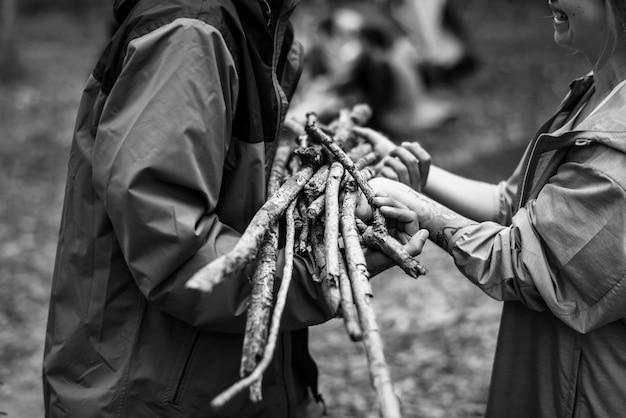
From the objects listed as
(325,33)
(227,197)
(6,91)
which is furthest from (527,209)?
(6,91)

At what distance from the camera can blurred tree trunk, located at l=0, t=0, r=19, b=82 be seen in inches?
548

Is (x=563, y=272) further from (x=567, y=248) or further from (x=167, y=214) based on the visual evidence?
(x=167, y=214)

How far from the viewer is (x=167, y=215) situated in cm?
217

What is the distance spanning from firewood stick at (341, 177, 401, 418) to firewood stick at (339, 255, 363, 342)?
0.06ft

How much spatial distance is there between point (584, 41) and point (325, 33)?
907cm

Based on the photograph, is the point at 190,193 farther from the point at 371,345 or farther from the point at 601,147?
the point at 601,147

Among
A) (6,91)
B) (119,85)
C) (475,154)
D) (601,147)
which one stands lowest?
(6,91)

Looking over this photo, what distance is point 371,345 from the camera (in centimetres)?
195

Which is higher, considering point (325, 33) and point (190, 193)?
point (190, 193)

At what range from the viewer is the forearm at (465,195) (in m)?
3.24

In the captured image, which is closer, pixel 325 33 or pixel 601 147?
pixel 601 147

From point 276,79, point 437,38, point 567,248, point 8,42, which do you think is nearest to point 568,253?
point 567,248

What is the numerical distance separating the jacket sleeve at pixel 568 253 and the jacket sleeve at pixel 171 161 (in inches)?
35.3

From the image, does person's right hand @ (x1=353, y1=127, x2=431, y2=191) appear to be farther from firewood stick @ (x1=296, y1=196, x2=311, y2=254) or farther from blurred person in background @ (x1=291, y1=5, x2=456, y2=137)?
blurred person in background @ (x1=291, y1=5, x2=456, y2=137)
